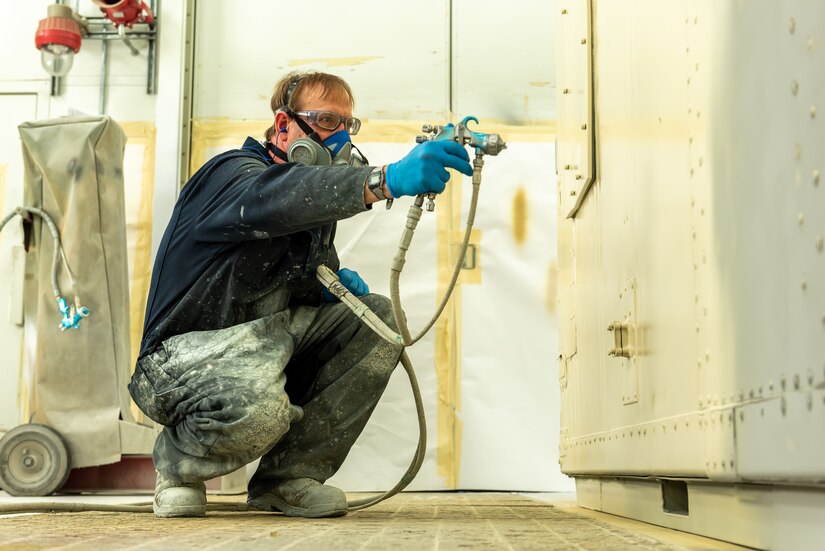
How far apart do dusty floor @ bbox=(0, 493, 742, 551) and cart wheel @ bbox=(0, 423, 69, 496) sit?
1.60m

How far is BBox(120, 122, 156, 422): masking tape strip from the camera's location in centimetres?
446

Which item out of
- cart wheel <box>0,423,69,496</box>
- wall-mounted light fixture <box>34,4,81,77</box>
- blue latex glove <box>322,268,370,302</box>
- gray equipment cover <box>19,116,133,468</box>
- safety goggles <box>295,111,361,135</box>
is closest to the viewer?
safety goggles <box>295,111,361,135</box>

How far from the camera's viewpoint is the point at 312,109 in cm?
231

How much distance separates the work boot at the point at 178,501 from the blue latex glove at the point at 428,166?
0.84m

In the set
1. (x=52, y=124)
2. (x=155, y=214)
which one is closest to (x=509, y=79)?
(x=155, y=214)

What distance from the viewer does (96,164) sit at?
3.98m

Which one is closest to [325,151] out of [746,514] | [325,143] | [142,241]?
[325,143]

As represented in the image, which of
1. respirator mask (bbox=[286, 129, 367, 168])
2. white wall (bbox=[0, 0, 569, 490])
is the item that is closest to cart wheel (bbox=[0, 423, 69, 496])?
white wall (bbox=[0, 0, 569, 490])

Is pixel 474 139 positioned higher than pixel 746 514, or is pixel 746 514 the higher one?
pixel 474 139

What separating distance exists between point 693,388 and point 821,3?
68cm

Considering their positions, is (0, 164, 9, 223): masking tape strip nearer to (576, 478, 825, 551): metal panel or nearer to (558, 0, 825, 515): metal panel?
(558, 0, 825, 515): metal panel

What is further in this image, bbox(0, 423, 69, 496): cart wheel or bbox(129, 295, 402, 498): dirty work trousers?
bbox(0, 423, 69, 496): cart wheel

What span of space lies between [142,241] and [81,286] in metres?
0.69

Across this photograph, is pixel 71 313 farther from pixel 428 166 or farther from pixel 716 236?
pixel 716 236
